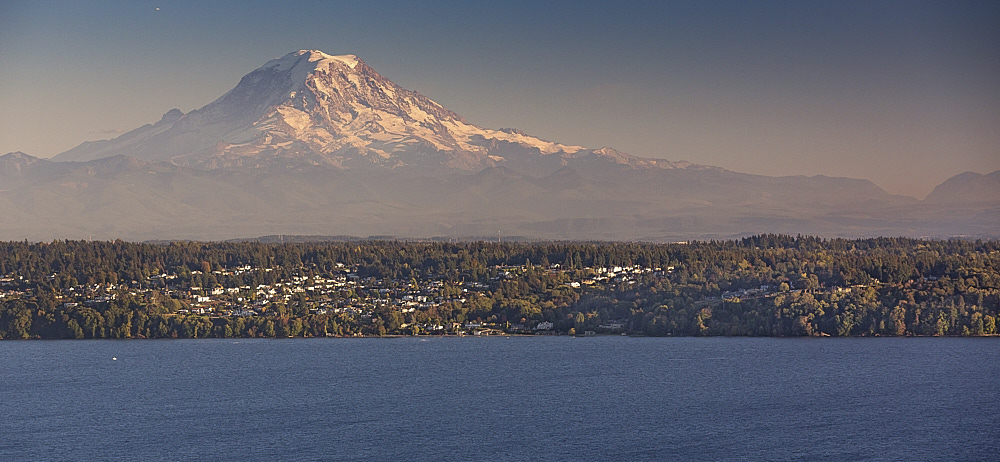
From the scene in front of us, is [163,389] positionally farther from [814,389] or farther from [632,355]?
[814,389]

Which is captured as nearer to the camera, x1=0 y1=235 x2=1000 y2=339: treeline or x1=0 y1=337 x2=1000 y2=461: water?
x1=0 y1=337 x2=1000 y2=461: water

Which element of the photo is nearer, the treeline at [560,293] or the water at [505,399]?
the water at [505,399]

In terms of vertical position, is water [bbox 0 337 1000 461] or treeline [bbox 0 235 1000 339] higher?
treeline [bbox 0 235 1000 339]

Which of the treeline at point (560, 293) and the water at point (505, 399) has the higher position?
the treeline at point (560, 293)

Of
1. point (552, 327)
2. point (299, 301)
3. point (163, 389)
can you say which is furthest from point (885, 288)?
point (163, 389)
